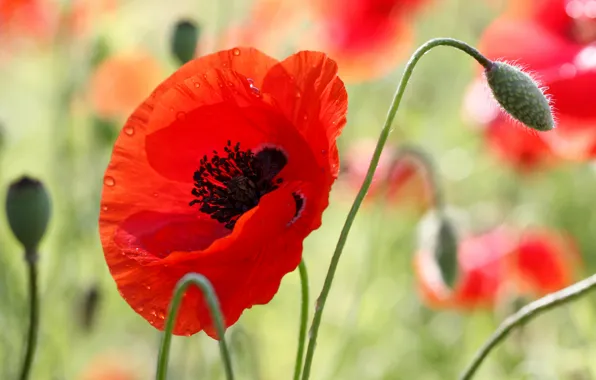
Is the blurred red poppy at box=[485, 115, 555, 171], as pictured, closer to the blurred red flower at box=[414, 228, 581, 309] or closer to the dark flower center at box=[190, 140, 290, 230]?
the blurred red flower at box=[414, 228, 581, 309]

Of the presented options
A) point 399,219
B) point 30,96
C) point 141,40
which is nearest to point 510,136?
point 399,219

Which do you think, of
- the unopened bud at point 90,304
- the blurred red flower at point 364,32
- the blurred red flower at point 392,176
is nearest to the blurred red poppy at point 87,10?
the blurred red flower at point 364,32

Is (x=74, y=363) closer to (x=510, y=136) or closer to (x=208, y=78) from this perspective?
(x=510, y=136)

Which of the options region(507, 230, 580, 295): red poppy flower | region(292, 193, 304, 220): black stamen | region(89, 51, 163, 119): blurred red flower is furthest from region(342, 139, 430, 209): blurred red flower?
region(292, 193, 304, 220): black stamen

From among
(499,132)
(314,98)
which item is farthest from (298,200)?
(499,132)

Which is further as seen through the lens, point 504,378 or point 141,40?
point 141,40

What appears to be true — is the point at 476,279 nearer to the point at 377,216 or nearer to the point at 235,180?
the point at 377,216
